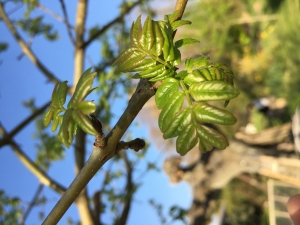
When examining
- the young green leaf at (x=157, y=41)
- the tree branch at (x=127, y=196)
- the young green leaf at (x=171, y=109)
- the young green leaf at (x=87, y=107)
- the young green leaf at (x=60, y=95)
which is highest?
the young green leaf at (x=60, y=95)

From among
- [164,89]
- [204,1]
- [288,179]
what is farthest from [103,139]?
[204,1]

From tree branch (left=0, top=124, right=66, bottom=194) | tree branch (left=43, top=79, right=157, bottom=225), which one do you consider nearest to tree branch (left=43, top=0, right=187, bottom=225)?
tree branch (left=43, top=79, right=157, bottom=225)

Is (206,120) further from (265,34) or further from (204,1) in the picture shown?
(204,1)

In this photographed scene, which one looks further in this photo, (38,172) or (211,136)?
(38,172)

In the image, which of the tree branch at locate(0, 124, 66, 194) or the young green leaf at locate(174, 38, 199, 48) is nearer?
the young green leaf at locate(174, 38, 199, 48)

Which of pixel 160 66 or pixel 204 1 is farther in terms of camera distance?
pixel 204 1

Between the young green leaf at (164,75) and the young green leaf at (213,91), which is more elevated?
the young green leaf at (164,75)

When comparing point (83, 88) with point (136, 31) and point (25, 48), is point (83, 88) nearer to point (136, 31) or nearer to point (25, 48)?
point (136, 31)

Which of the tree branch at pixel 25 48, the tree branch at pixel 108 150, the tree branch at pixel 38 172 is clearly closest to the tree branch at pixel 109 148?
the tree branch at pixel 108 150

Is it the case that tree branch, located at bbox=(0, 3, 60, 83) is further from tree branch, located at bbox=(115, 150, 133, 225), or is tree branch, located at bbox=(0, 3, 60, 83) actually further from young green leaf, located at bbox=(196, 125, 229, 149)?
young green leaf, located at bbox=(196, 125, 229, 149)

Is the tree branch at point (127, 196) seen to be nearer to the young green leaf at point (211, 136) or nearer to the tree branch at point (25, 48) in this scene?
the tree branch at point (25, 48)

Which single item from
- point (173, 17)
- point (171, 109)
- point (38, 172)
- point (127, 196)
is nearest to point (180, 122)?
point (171, 109)
